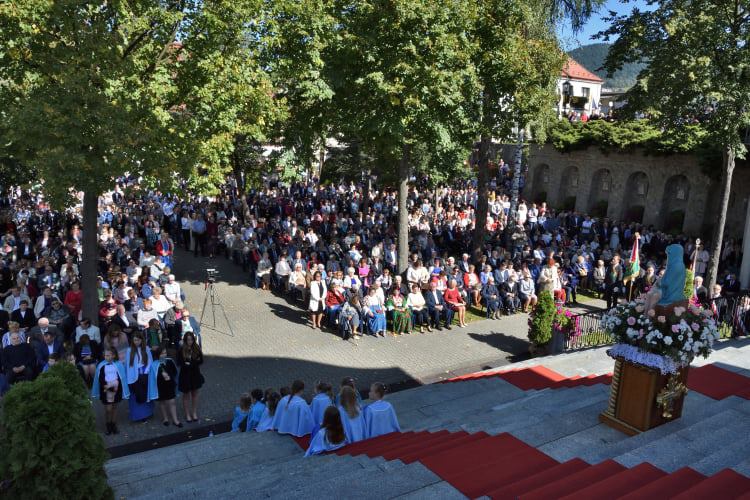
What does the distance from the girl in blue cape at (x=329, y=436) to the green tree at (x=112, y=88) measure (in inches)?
232

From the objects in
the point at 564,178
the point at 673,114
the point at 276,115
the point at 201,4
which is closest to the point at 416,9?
the point at 276,115

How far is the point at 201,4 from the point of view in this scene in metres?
11.9

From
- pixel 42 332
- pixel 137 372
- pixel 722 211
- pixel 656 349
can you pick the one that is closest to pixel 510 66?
pixel 722 211

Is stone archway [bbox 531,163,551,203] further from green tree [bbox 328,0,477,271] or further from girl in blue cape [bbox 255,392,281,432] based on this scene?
girl in blue cape [bbox 255,392,281,432]

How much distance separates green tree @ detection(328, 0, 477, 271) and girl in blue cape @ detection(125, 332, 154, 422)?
8.48 meters

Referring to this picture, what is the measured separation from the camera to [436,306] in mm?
15125

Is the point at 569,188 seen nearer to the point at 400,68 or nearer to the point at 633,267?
the point at 633,267

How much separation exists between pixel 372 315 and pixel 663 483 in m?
9.37

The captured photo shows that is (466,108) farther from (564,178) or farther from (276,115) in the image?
(564,178)

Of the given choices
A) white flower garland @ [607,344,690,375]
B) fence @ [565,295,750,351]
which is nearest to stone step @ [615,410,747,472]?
white flower garland @ [607,344,690,375]

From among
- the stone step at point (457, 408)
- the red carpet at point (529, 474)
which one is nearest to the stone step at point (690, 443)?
the red carpet at point (529, 474)

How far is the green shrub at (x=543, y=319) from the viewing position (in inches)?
529

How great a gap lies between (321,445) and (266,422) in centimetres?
128

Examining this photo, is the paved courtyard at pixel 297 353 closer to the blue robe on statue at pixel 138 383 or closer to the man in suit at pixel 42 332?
the blue robe on statue at pixel 138 383
